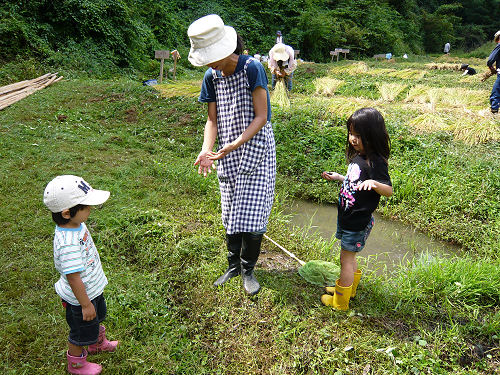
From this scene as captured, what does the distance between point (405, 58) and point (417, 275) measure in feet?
68.8

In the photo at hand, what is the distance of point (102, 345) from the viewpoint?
6.91 ft

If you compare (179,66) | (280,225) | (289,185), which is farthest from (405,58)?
(280,225)

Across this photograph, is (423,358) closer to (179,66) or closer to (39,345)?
(39,345)

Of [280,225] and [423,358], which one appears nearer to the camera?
[423,358]

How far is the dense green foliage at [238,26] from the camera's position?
11.1 m

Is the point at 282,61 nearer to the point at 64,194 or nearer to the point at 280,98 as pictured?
the point at 280,98

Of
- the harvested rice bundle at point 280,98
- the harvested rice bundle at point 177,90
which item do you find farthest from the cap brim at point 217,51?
the harvested rice bundle at point 177,90

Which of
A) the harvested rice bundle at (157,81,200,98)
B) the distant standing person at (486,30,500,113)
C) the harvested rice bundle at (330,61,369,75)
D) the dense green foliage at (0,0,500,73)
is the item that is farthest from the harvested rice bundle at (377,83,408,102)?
the dense green foliage at (0,0,500,73)

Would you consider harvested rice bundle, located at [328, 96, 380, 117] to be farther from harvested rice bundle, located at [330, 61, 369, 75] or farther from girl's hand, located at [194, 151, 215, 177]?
harvested rice bundle, located at [330, 61, 369, 75]

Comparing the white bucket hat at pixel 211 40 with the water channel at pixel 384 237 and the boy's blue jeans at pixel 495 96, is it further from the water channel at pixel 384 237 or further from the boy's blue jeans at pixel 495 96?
the boy's blue jeans at pixel 495 96

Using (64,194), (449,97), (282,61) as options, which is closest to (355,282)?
(64,194)

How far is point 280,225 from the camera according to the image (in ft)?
11.7

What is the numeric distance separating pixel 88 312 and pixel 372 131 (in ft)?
5.85

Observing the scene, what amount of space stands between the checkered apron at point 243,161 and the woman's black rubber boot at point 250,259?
0.35 ft
